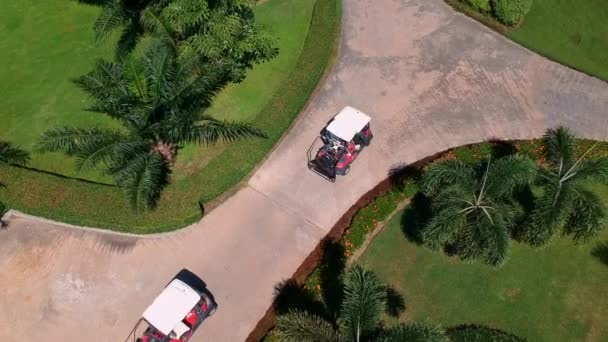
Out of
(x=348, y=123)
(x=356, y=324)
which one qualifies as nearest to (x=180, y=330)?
(x=356, y=324)

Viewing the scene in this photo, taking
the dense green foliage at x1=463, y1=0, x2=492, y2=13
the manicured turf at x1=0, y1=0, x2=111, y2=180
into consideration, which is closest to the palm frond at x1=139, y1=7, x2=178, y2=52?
the manicured turf at x1=0, y1=0, x2=111, y2=180

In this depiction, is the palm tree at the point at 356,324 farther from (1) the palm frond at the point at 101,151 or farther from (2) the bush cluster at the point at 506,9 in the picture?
(2) the bush cluster at the point at 506,9

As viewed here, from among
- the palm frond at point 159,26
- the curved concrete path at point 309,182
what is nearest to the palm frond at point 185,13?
the palm frond at point 159,26

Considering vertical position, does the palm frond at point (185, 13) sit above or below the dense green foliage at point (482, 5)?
above

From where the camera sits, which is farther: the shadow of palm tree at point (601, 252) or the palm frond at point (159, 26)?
the palm frond at point (159, 26)

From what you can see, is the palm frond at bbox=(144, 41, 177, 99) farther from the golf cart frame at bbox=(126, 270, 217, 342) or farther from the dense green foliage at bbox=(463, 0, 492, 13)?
the dense green foliage at bbox=(463, 0, 492, 13)

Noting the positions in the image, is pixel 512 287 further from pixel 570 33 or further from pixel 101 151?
pixel 101 151
